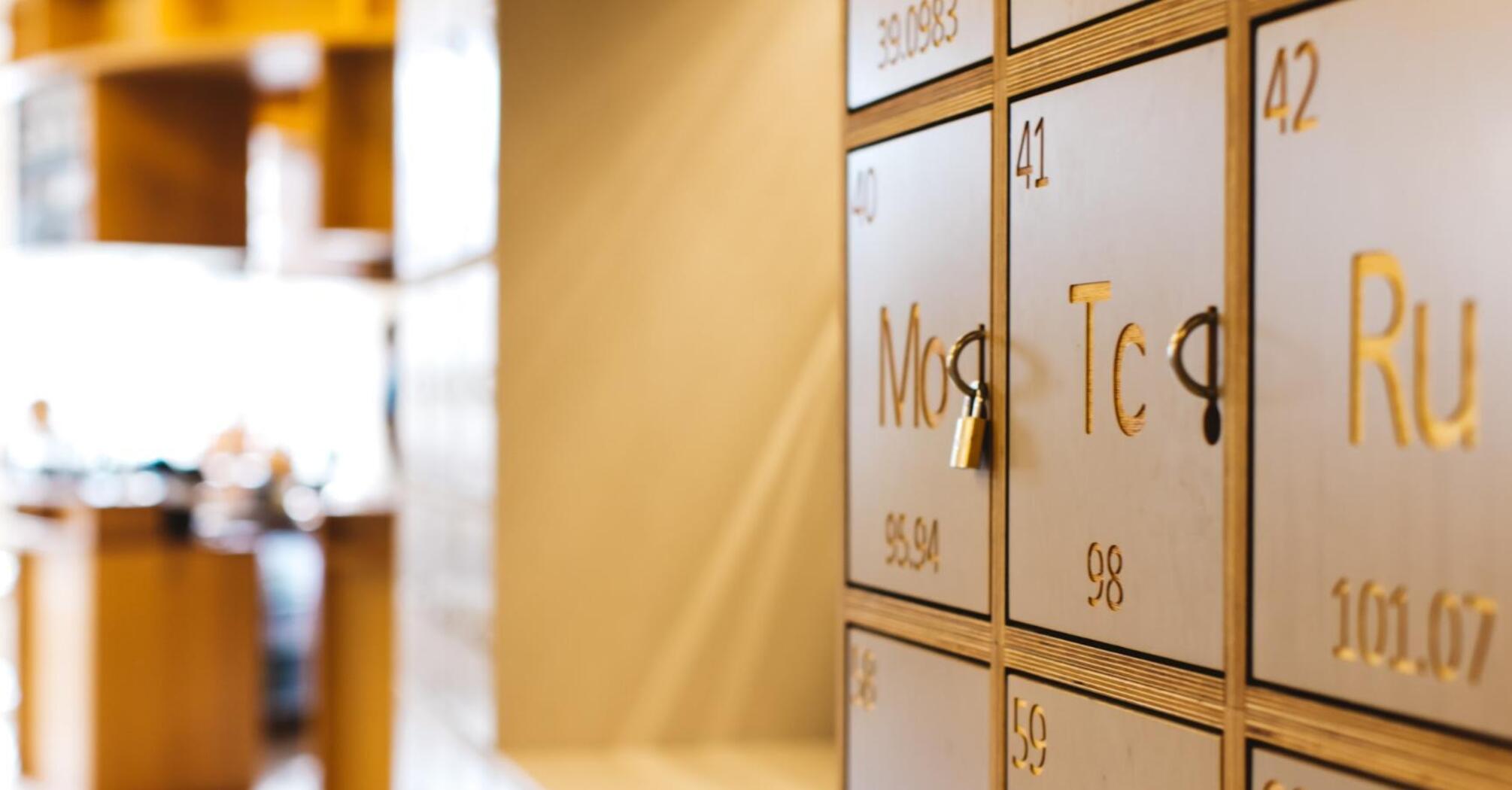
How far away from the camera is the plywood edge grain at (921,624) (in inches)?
61.7

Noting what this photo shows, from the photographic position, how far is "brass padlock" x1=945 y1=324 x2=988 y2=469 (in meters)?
1.52

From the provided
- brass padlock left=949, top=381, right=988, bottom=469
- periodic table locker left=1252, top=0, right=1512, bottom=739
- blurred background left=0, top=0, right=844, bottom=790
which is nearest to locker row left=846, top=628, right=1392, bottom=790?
periodic table locker left=1252, top=0, right=1512, bottom=739

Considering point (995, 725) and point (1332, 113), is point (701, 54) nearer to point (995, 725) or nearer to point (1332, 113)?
point (995, 725)

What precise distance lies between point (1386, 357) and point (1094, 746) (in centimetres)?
49

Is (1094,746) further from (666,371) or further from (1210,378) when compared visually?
(666,371)

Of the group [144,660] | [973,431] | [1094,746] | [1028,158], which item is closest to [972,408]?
[973,431]

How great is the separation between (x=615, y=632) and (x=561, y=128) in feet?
2.97

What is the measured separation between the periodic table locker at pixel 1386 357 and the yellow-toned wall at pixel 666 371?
167 cm

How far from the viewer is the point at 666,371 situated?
277cm

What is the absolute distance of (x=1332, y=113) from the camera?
3.59 feet

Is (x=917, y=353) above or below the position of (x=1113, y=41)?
below

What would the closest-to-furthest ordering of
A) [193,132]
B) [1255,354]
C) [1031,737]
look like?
[1255,354] → [1031,737] → [193,132]

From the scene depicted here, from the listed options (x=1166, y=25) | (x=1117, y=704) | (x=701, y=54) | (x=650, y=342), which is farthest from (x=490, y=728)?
(x=1166, y=25)

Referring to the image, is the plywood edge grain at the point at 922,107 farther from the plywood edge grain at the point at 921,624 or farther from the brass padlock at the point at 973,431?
the plywood edge grain at the point at 921,624
